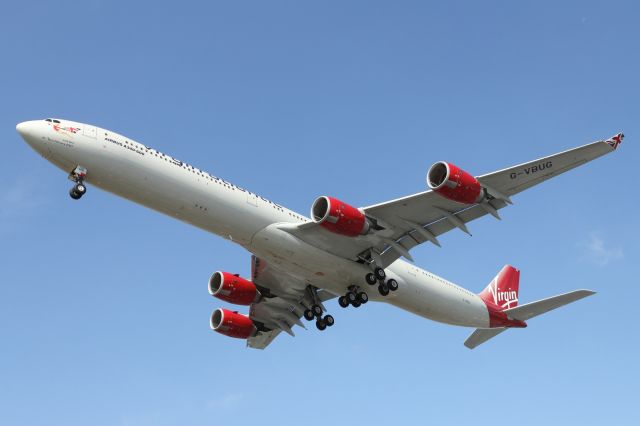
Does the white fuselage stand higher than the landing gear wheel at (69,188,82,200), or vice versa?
the white fuselage

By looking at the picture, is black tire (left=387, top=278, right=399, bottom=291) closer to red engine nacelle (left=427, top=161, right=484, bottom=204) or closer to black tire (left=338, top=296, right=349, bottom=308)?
black tire (left=338, top=296, right=349, bottom=308)

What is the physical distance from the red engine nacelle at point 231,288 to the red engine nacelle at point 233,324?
2888mm

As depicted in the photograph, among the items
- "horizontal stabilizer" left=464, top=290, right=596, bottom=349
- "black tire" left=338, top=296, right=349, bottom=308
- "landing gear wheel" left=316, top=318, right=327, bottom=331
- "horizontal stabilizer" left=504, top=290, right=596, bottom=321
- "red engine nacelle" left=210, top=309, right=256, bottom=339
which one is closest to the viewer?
"black tire" left=338, top=296, right=349, bottom=308

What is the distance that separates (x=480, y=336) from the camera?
45.6m

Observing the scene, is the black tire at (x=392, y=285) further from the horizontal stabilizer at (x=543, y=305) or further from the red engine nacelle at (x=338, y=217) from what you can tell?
the horizontal stabilizer at (x=543, y=305)

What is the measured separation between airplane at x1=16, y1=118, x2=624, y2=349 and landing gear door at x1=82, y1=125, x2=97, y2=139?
4cm

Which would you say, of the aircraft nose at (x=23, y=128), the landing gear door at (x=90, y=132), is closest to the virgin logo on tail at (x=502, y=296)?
the landing gear door at (x=90, y=132)

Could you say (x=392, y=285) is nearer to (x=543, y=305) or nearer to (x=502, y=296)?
(x=543, y=305)

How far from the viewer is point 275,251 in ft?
114

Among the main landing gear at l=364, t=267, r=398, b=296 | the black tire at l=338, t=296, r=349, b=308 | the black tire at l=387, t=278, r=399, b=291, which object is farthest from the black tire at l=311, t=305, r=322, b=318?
the black tire at l=387, t=278, r=399, b=291

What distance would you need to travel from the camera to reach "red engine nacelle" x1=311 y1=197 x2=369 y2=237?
110ft

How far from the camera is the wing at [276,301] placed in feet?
134

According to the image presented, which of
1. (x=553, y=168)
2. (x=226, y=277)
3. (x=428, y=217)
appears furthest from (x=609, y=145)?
(x=226, y=277)

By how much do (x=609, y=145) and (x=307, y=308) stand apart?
712 inches
